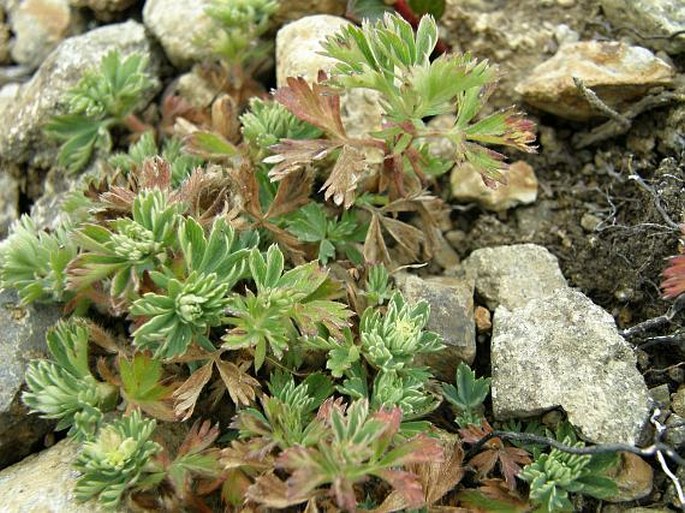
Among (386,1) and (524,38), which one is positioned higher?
(386,1)

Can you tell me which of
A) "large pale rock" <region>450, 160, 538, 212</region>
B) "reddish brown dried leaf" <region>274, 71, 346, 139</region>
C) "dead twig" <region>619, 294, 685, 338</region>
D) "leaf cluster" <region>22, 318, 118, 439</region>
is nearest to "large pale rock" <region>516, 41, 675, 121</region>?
"large pale rock" <region>450, 160, 538, 212</region>

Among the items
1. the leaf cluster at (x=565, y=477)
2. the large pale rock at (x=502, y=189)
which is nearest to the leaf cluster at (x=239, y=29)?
the large pale rock at (x=502, y=189)

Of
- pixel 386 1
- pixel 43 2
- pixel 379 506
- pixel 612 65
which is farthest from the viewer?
pixel 43 2

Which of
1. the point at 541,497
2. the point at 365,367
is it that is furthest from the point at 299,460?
the point at 541,497

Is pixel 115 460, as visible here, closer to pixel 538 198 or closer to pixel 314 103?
pixel 314 103

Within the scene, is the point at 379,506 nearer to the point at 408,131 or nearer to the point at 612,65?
the point at 408,131

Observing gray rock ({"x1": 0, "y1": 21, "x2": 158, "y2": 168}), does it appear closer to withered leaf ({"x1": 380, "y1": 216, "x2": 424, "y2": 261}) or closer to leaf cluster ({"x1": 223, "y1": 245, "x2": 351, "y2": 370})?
withered leaf ({"x1": 380, "y1": 216, "x2": 424, "y2": 261})

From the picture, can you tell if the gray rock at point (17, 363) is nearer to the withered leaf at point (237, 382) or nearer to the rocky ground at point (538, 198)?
the rocky ground at point (538, 198)

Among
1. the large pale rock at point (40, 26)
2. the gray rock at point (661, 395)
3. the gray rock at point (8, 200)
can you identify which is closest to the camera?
the gray rock at point (661, 395)
